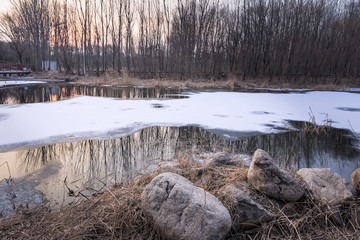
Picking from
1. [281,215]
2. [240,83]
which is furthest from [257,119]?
[240,83]

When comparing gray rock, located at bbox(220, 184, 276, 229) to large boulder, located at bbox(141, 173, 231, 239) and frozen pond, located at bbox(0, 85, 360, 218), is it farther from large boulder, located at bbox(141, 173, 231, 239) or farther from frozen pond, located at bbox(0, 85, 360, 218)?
frozen pond, located at bbox(0, 85, 360, 218)

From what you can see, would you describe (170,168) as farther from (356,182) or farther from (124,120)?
(124,120)

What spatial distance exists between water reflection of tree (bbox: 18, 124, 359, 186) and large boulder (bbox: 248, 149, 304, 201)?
1.79m

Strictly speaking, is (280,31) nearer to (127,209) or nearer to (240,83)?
(240,83)

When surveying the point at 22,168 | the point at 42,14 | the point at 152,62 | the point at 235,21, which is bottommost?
the point at 22,168

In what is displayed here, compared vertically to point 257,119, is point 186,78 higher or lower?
higher

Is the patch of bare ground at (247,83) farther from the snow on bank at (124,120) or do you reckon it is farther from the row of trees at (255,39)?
the snow on bank at (124,120)

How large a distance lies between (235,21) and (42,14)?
92.3ft

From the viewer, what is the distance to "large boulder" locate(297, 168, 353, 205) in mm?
2291

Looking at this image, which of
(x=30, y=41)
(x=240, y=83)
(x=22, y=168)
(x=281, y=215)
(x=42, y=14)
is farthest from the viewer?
(x=30, y=41)

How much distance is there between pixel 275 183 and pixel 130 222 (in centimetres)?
150

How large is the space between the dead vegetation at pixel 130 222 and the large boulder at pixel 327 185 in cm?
9

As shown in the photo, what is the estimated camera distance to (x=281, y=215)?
2164 millimetres

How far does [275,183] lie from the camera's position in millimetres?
2301
